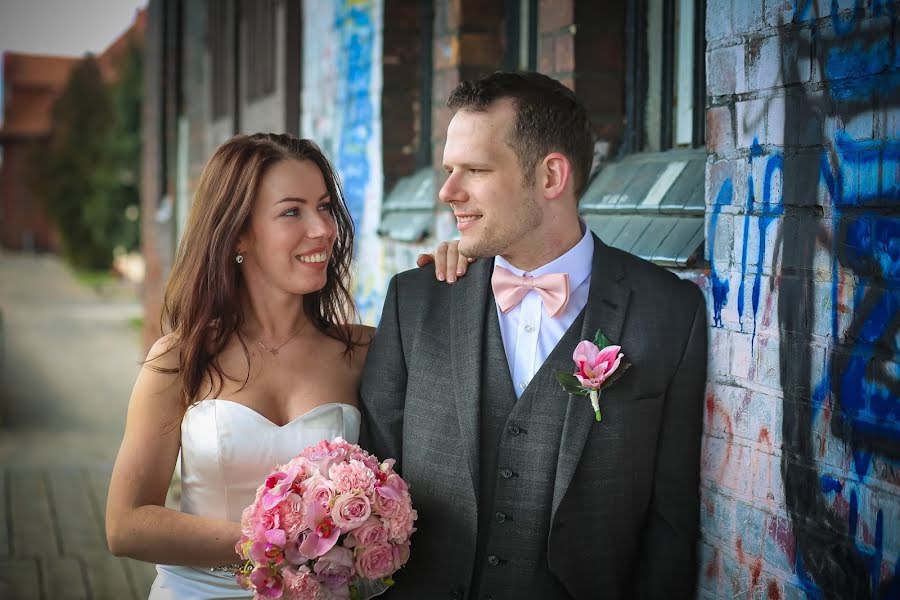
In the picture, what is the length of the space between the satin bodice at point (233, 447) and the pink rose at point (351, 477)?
55cm

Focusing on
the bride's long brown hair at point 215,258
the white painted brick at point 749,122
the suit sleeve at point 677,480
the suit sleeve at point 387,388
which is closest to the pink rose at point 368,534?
the suit sleeve at point 387,388

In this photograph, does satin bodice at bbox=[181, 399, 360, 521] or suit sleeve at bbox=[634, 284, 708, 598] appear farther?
satin bodice at bbox=[181, 399, 360, 521]

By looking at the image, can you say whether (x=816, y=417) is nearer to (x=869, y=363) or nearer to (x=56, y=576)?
(x=869, y=363)

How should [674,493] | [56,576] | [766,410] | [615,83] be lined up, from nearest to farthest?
[766,410]
[674,493]
[615,83]
[56,576]

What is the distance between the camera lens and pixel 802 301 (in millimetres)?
2230

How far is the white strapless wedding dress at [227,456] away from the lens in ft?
9.48

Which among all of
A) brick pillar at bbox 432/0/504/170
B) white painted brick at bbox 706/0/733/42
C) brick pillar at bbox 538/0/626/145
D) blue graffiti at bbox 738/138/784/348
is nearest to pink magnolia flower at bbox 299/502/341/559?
blue graffiti at bbox 738/138/784/348

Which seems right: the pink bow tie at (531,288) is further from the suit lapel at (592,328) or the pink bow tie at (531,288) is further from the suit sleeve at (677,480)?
the suit sleeve at (677,480)

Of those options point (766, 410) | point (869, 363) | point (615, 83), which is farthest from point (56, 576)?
point (869, 363)

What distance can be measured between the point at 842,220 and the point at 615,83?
64.0 inches

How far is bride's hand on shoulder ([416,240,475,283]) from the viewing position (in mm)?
2703

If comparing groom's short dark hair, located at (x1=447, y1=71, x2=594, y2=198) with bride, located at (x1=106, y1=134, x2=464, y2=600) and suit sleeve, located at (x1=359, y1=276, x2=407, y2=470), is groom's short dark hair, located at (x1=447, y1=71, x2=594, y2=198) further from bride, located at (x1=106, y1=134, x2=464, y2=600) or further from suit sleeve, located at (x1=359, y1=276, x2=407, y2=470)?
bride, located at (x1=106, y1=134, x2=464, y2=600)

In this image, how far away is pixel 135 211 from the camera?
27375 mm

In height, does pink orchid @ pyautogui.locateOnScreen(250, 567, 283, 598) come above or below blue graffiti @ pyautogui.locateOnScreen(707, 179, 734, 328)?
below
